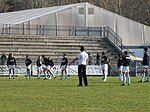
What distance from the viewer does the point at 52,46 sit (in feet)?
197

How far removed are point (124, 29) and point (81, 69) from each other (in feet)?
129

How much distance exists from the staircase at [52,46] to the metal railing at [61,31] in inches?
58.6

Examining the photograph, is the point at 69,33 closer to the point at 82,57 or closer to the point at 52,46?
the point at 52,46

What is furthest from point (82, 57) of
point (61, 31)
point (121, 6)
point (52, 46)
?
point (121, 6)

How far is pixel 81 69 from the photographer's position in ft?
94.5

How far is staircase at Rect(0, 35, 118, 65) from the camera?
5723 centimetres

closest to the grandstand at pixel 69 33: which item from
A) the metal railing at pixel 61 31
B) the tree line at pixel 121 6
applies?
the metal railing at pixel 61 31

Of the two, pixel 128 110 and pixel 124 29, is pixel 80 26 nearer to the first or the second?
pixel 124 29

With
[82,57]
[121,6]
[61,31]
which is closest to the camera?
[82,57]

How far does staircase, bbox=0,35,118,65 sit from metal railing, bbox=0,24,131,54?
1488 mm

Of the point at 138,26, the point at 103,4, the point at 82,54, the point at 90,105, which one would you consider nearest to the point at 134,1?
the point at 103,4

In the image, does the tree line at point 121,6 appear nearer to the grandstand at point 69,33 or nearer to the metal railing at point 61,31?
the grandstand at point 69,33

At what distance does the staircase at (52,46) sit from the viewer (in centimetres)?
5723

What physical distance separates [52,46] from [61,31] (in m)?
4.82
